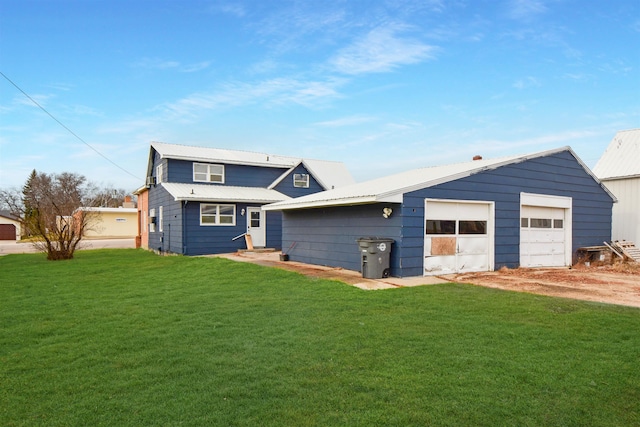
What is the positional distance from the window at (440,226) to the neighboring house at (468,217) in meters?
0.03

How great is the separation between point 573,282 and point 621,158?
35.4 ft

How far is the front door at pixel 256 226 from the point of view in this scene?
21464mm

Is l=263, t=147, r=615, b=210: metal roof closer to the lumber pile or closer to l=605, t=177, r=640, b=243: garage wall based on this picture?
the lumber pile

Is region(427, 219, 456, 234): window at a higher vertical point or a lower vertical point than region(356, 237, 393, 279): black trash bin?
higher

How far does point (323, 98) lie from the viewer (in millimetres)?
18312

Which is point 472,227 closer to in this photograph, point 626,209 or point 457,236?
point 457,236

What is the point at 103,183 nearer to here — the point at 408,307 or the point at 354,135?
the point at 354,135

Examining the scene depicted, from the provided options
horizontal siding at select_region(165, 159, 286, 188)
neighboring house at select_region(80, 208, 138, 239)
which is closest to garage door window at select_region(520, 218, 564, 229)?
horizontal siding at select_region(165, 159, 286, 188)

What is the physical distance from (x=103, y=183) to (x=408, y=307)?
237 ft

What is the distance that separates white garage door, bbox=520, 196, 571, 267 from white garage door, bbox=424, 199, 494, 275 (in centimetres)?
169

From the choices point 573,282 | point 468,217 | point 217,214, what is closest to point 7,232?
point 217,214

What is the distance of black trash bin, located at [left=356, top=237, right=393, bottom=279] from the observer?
436 inches

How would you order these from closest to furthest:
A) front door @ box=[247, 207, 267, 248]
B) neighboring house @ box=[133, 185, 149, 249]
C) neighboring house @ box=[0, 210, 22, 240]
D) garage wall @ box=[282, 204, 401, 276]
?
1. garage wall @ box=[282, 204, 401, 276]
2. front door @ box=[247, 207, 267, 248]
3. neighboring house @ box=[133, 185, 149, 249]
4. neighboring house @ box=[0, 210, 22, 240]

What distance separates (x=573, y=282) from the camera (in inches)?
427
